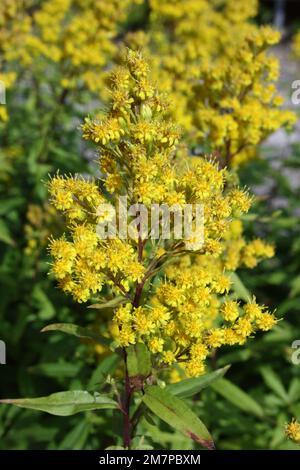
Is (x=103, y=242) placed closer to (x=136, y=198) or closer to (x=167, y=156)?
(x=136, y=198)

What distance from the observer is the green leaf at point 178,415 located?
241 cm

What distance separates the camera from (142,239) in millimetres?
2615

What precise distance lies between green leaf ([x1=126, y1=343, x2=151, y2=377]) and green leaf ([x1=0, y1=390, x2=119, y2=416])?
0.61 ft

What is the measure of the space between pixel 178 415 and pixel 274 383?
6.66 feet

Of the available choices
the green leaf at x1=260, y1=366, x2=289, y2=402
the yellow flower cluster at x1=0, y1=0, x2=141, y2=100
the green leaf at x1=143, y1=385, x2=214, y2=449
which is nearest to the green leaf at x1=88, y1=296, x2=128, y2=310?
the green leaf at x1=143, y1=385, x2=214, y2=449

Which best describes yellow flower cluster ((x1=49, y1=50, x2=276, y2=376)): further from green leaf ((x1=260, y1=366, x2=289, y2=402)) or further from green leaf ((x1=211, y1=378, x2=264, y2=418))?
green leaf ((x1=260, y1=366, x2=289, y2=402))

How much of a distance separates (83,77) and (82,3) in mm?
807

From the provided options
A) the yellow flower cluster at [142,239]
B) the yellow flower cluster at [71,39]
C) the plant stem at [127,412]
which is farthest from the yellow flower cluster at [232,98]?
the plant stem at [127,412]

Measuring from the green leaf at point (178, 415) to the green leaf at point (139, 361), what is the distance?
0.10 meters

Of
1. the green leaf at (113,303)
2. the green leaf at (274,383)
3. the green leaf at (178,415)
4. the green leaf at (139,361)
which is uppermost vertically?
the green leaf at (113,303)

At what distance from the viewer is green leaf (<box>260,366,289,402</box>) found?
4.29 m

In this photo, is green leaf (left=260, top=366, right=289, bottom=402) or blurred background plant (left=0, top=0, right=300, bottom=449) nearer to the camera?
blurred background plant (left=0, top=0, right=300, bottom=449)

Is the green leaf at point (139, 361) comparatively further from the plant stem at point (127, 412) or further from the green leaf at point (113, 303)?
the green leaf at point (113, 303)
